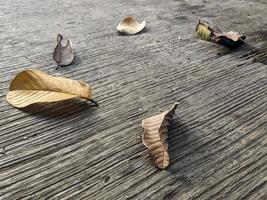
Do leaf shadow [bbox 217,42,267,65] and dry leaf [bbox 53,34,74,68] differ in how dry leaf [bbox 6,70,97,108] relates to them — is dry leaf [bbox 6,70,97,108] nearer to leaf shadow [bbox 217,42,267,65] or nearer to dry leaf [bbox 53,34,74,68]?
dry leaf [bbox 53,34,74,68]

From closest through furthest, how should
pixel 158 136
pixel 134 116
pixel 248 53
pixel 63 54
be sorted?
pixel 158 136 < pixel 134 116 < pixel 63 54 < pixel 248 53

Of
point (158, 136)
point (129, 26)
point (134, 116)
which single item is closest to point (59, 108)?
point (134, 116)

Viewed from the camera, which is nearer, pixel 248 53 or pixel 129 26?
pixel 248 53

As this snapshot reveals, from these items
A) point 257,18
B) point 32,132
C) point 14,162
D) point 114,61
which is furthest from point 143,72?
point 257,18

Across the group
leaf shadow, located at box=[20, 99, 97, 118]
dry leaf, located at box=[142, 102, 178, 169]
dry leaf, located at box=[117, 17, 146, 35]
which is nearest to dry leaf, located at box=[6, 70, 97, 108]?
leaf shadow, located at box=[20, 99, 97, 118]

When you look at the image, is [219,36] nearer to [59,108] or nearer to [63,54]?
[63,54]

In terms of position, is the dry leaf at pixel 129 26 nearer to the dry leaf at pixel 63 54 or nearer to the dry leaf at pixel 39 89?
the dry leaf at pixel 63 54

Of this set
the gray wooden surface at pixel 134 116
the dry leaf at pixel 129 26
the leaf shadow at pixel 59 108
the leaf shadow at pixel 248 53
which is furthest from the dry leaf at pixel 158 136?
the dry leaf at pixel 129 26
